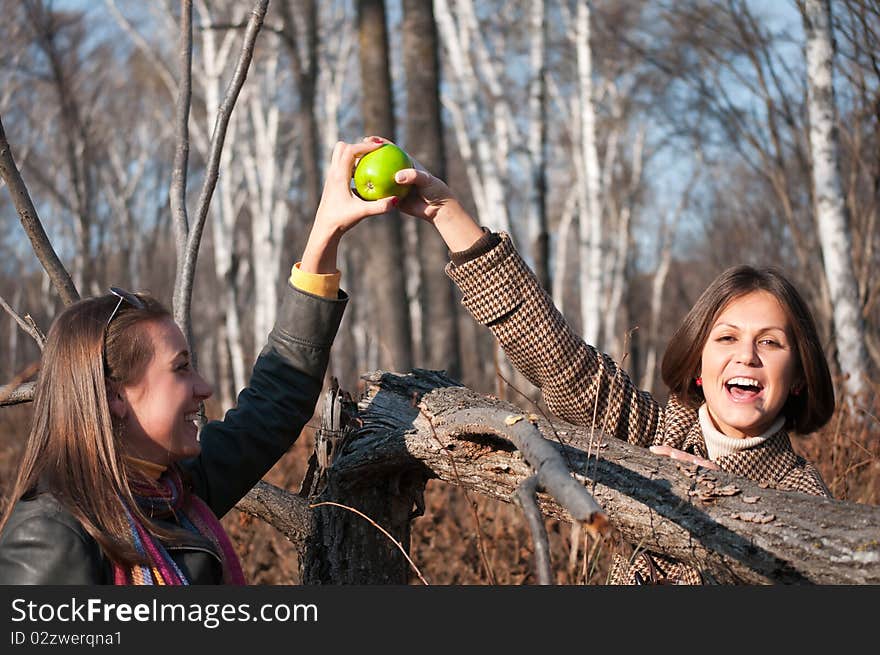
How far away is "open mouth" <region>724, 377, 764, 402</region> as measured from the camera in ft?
7.06

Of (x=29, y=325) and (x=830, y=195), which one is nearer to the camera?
(x=29, y=325)

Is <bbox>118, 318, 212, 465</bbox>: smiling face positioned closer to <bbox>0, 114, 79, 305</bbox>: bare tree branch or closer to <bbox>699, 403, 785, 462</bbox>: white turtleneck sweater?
<bbox>0, 114, 79, 305</bbox>: bare tree branch

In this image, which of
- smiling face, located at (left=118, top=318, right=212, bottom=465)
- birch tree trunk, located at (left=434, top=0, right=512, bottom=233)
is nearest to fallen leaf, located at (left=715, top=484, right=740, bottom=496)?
smiling face, located at (left=118, top=318, right=212, bottom=465)

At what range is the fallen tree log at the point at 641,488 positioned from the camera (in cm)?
172

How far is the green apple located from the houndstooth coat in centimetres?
21

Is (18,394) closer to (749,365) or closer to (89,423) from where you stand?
(89,423)

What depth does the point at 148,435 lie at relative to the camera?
1.87m

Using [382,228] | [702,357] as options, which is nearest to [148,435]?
[702,357]

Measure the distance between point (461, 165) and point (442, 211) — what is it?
24.1 m

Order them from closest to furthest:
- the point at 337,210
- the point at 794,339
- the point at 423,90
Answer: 1. the point at 337,210
2. the point at 794,339
3. the point at 423,90

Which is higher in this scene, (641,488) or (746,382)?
(746,382)

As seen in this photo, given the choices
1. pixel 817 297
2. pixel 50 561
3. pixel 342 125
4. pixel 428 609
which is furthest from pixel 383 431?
pixel 342 125

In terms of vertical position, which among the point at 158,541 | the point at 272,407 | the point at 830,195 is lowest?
the point at 158,541

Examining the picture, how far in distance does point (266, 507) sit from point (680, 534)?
46.8 inches
